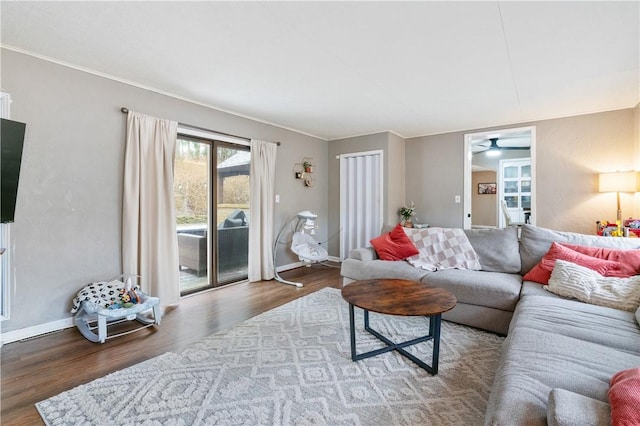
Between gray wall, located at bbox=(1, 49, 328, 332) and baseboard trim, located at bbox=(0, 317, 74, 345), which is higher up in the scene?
gray wall, located at bbox=(1, 49, 328, 332)

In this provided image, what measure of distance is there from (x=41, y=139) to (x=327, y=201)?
4236mm

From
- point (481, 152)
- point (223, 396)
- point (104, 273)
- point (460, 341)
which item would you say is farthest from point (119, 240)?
point (481, 152)

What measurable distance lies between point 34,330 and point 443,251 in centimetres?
391

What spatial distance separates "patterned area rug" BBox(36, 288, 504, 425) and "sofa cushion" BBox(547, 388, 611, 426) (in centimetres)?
66

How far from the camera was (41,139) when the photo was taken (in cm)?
250

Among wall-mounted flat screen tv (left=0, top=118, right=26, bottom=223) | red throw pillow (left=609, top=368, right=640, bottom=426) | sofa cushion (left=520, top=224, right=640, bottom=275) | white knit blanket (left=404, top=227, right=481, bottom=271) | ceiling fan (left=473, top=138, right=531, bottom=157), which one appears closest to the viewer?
red throw pillow (left=609, top=368, right=640, bottom=426)

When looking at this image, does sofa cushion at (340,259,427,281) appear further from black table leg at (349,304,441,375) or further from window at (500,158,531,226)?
window at (500,158,531,226)

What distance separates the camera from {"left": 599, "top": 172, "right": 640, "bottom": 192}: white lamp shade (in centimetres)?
346

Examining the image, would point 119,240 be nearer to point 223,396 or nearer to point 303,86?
point 223,396

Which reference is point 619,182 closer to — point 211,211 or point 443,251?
point 443,251

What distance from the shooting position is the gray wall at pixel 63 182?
243 cm

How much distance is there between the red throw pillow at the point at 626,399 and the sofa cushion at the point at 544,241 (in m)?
2.04

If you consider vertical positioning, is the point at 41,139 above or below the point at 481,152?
below

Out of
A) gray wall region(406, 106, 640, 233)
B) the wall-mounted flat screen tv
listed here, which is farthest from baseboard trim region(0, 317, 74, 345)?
gray wall region(406, 106, 640, 233)
